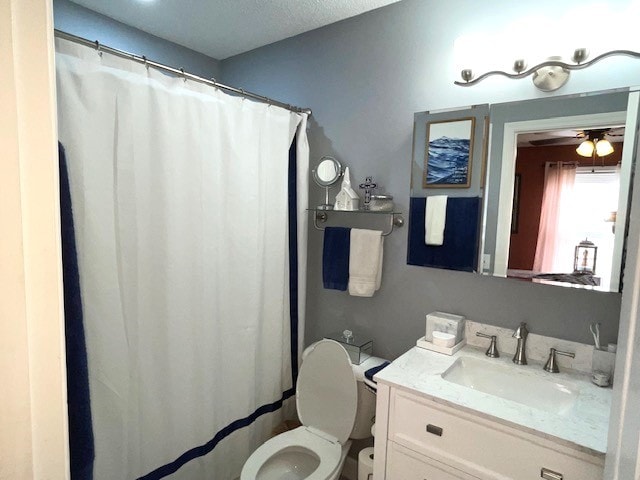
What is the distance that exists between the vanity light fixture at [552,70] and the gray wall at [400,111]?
43 mm

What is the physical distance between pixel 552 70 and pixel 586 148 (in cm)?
34

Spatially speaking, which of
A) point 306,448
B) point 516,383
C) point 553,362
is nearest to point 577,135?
point 553,362

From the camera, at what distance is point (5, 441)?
0.37 metres

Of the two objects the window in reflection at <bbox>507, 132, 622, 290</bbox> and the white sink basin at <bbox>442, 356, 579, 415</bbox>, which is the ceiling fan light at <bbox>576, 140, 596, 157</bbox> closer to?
the window in reflection at <bbox>507, 132, 622, 290</bbox>

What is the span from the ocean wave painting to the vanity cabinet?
97 cm

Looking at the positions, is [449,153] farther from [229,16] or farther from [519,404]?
[229,16]

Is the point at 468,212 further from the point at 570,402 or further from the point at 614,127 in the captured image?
the point at 570,402


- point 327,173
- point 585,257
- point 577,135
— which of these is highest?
point 577,135

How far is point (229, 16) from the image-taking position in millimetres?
2051

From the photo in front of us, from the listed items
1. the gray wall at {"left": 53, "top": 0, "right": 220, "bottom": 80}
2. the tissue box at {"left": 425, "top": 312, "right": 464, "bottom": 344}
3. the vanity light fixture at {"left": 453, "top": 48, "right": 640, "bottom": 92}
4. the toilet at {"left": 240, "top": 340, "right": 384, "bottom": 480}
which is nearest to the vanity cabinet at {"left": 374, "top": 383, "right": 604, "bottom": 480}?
the toilet at {"left": 240, "top": 340, "right": 384, "bottom": 480}

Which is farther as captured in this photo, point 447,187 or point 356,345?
point 356,345

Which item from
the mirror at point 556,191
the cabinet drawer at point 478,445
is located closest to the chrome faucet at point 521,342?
the mirror at point 556,191

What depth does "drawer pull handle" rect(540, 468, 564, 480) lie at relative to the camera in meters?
1.11

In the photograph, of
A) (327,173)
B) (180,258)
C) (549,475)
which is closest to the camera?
(549,475)
